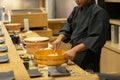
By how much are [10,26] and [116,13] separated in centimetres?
153

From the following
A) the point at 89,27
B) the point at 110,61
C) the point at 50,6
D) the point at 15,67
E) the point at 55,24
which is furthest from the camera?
the point at 50,6

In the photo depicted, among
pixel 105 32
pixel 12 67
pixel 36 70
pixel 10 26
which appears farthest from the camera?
pixel 10 26

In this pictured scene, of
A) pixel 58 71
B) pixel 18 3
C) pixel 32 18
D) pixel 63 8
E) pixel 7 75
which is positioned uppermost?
pixel 18 3

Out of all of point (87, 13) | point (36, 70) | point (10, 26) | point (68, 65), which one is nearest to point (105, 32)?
point (87, 13)

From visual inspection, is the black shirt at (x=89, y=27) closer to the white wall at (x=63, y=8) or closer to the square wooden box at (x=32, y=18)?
the square wooden box at (x=32, y=18)

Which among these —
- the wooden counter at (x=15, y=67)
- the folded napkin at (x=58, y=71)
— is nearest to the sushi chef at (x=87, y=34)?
the folded napkin at (x=58, y=71)

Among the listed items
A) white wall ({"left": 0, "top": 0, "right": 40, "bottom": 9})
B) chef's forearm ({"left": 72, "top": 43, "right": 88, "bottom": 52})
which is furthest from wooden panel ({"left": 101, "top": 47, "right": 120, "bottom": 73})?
white wall ({"left": 0, "top": 0, "right": 40, "bottom": 9})

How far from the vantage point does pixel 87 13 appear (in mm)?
2439

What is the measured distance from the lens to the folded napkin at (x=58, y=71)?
1.81m

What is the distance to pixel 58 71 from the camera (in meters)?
1.88

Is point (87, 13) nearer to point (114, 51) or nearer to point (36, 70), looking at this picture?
point (36, 70)

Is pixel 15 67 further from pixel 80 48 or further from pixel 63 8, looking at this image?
pixel 63 8

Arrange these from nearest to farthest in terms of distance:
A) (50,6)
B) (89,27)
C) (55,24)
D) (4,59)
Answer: (4,59) → (89,27) → (55,24) → (50,6)

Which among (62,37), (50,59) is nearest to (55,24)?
(62,37)
